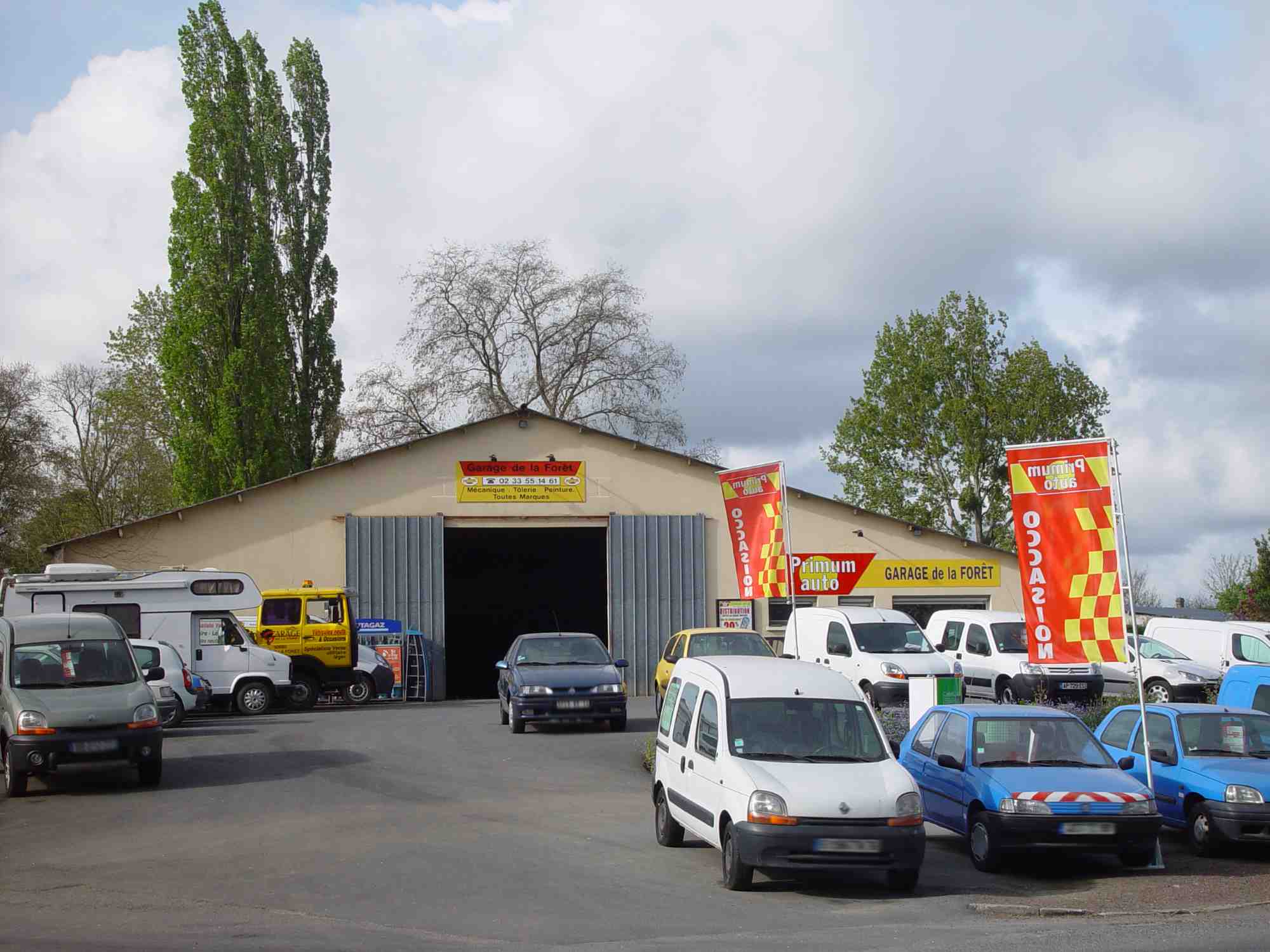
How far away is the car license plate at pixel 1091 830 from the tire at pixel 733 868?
279 centimetres

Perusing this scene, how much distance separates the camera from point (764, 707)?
36.6 feet

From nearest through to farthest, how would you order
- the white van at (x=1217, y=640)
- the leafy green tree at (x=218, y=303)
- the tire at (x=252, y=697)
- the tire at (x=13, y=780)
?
1. the tire at (x=13, y=780)
2. the tire at (x=252, y=697)
3. the white van at (x=1217, y=640)
4. the leafy green tree at (x=218, y=303)

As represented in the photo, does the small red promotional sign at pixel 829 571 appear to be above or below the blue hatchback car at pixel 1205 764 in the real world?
above

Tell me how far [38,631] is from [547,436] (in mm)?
18783

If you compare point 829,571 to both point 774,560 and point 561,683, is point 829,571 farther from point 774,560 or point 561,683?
point 774,560

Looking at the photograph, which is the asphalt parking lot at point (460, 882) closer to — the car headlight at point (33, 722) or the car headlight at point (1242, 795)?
the car headlight at point (1242, 795)

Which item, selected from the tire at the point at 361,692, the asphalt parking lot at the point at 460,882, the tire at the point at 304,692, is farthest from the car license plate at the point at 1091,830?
the tire at the point at 361,692

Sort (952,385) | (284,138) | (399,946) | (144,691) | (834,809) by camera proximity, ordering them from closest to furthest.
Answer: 1. (399,946)
2. (834,809)
3. (144,691)
4. (284,138)
5. (952,385)

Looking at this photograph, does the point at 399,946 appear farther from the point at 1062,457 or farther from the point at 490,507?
the point at 490,507

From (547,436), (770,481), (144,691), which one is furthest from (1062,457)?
(547,436)

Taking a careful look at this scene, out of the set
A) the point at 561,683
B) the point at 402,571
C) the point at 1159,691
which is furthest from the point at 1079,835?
the point at 402,571

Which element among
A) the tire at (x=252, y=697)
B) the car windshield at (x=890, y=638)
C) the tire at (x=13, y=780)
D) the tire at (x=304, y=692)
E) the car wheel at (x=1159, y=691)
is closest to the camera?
the tire at (x=13, y=780)

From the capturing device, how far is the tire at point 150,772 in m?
16.1

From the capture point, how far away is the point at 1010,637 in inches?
1057
